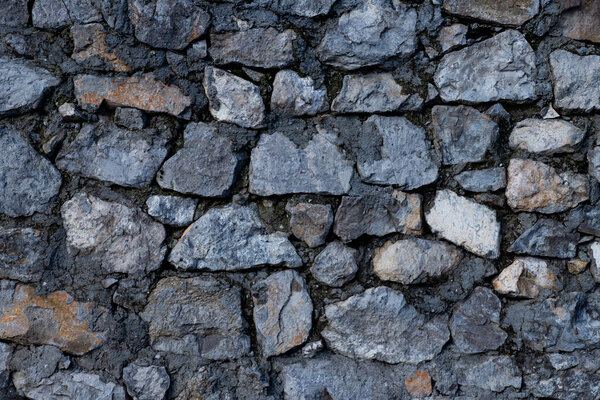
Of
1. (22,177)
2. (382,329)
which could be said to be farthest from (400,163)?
(22,177)

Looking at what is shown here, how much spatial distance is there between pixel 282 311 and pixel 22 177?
35.0 inches

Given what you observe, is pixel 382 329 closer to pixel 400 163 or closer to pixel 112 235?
pixel 400 163

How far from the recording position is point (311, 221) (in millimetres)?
1635

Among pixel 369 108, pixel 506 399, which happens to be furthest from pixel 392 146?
pixel 506 399

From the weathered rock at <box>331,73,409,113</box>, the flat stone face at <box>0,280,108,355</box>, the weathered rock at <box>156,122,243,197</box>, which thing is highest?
the weathered rock at <box>331,73,409,113</box>

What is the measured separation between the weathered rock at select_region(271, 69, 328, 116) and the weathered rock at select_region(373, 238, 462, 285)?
0.49 m

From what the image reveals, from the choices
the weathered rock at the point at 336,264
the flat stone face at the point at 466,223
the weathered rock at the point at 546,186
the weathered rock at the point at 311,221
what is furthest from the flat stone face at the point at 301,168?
the weathered rock at the point at 546,186

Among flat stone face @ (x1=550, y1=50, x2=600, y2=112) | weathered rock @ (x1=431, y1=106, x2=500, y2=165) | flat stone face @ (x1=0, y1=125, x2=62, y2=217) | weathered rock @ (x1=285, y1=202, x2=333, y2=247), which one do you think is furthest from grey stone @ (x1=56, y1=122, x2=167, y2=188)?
flat stone face @ (x1=550, y1=50, x2=600, y2=112)

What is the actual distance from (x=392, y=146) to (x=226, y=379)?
88 cm

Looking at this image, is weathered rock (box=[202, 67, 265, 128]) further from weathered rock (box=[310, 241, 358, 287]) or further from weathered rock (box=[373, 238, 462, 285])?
weathered rock (box=[373, 238, 462, 285])

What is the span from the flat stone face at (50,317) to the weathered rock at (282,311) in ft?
1.61

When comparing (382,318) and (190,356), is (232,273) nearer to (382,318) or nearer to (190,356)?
(190,356)

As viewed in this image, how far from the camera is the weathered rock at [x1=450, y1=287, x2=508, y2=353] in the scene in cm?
164

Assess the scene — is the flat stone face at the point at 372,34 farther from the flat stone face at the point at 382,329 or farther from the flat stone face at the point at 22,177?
the flat stone face at the point at 22,177
